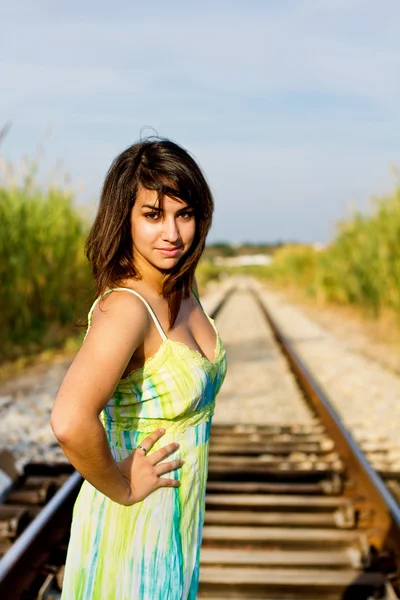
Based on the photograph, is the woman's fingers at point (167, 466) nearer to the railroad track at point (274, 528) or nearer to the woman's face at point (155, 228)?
the woman's face at point (155, 228)

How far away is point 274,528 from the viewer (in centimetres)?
344

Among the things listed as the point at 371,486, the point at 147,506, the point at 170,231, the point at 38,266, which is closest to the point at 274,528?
the point at 371,486

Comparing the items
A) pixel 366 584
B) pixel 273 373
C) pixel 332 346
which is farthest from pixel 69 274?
pixel 366 584

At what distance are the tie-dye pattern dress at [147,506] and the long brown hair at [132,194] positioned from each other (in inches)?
4.3

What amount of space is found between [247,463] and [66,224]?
6242 millimetres

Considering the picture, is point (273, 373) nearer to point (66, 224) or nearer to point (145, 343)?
point (66, 224)

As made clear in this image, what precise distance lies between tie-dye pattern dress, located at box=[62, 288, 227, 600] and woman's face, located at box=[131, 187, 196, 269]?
0.44ft

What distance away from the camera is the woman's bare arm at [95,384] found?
1282mm

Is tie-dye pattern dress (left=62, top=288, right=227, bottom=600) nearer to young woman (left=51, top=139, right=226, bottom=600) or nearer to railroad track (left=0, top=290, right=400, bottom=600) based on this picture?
young woman (left=51, top=139, right=226, bottom=600)

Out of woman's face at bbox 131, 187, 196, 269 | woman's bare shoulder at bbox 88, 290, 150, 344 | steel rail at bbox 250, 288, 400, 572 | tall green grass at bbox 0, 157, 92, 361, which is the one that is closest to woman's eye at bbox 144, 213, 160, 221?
woman's face at bbox 131, 187, 196, 269

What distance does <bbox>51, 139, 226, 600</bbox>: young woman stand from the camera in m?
1.41

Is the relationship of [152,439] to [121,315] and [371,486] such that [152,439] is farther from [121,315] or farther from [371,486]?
[371,486]

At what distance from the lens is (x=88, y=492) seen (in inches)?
58.6

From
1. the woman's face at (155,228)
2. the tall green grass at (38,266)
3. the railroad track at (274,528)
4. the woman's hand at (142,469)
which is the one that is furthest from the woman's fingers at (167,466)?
the tall green grass at (38,266)
